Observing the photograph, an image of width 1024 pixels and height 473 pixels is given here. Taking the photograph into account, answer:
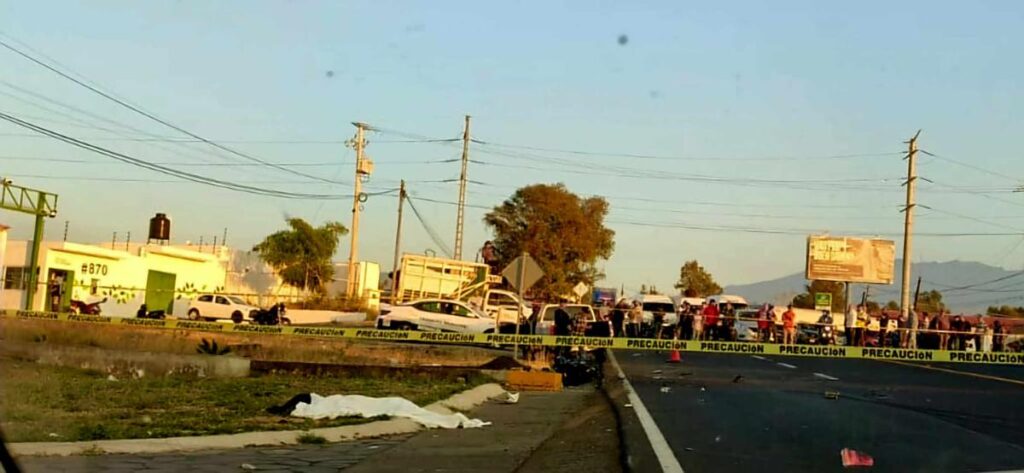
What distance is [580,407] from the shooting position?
15.9 metres

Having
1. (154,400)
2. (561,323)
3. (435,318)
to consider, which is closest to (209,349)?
(561,323)

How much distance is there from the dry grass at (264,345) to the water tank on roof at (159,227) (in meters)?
29.8

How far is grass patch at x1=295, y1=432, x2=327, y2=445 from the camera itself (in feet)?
34.0

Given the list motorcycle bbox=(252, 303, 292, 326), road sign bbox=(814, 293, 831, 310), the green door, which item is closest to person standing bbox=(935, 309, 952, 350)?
road sign bbox=(814, 293, 831, 310)

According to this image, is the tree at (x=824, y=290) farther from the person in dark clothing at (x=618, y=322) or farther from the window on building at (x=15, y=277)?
the window on building at (x=15, y=277)

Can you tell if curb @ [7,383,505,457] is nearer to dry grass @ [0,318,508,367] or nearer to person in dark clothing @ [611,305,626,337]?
dry grass @ [0,318,508,367]

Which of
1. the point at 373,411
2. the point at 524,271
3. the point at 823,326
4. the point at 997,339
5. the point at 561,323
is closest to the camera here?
the point at 373,411

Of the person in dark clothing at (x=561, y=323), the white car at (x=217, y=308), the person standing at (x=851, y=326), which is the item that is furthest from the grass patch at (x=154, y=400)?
the white car at (x=217, y=308)

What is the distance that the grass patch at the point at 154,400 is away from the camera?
406 inches

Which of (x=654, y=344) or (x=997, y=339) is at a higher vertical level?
(x=997, y=339)

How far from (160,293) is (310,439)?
39751 millimetres

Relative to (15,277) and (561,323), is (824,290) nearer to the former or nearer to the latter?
(15,277)

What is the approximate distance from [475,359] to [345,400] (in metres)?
13.8

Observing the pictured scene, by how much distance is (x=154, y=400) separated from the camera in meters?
13.5
